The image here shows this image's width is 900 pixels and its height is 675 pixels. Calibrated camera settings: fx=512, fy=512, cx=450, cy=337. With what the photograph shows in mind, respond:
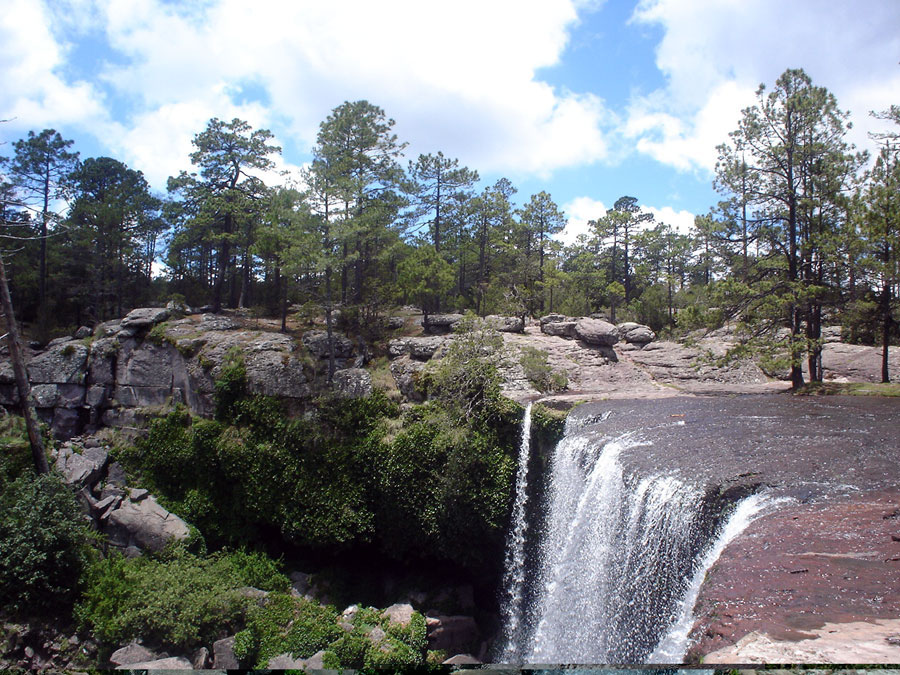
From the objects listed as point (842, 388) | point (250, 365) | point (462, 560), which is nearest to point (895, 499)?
point (462, 560)

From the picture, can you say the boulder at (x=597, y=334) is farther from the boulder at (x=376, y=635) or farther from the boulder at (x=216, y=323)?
the boulder at (x=216, y=323)

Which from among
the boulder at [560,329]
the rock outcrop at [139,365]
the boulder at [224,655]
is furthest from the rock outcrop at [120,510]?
the boulder at [560,329]

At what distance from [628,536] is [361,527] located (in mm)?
7926

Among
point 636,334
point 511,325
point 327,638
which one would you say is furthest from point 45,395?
point 636,334

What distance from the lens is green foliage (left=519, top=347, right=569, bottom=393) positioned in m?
16.4

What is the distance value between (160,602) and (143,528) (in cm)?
372

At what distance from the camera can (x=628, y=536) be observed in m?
8.13

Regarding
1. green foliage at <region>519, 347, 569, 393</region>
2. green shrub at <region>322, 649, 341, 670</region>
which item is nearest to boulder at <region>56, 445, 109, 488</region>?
green shrub at <region>322, 649, 341, 670</region>

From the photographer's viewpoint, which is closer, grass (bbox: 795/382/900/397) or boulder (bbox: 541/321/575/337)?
grass (bbox: 795/382/900/397)

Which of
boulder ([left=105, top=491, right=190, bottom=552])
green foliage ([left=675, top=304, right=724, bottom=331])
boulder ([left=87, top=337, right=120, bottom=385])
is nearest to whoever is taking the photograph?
boulder ([left=105, top=491, right=190, bottom=552])

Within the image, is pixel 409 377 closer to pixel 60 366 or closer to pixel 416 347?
pixel 416 347

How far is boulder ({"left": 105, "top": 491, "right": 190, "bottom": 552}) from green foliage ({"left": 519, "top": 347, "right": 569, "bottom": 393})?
11.1m

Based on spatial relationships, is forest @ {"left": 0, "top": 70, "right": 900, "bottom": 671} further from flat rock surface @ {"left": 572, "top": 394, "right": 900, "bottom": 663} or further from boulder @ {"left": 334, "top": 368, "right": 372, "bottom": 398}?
flat rock surface @ {"left": 572, "top": 394, "right": 900, "bottom": 663}

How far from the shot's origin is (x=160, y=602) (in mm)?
11023
